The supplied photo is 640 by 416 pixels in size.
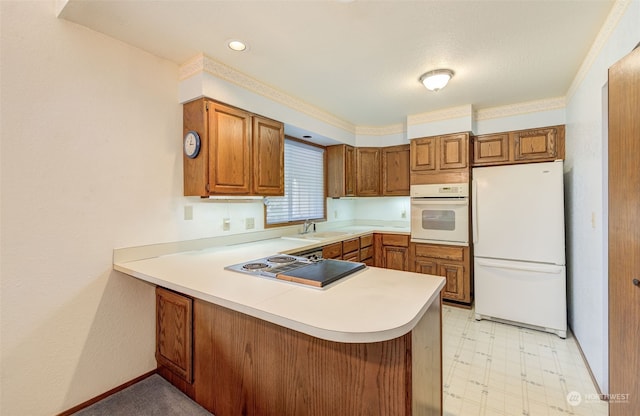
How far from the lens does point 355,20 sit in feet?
5.53

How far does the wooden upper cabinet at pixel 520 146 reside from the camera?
2.97 m

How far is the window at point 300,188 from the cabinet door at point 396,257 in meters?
1.01

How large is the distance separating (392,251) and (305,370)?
8.81 ft

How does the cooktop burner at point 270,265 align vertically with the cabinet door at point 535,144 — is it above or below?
below

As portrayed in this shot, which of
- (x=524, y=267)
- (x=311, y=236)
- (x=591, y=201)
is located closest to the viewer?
(x=591, y=201)

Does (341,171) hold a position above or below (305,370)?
above

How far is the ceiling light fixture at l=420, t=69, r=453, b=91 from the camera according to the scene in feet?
7.65

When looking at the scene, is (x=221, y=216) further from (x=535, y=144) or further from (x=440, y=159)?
(x=535, y=144)

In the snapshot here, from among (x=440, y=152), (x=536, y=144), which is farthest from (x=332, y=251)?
(x=536, y=144)

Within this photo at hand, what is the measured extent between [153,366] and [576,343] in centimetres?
353

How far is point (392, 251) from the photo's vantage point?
3.71 meters

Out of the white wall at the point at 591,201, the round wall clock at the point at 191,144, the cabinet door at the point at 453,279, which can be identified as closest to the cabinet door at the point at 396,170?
the cabinet door at the point at 453,279

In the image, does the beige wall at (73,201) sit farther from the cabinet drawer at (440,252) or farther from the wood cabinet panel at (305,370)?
the cabinet drawer at (440,252)

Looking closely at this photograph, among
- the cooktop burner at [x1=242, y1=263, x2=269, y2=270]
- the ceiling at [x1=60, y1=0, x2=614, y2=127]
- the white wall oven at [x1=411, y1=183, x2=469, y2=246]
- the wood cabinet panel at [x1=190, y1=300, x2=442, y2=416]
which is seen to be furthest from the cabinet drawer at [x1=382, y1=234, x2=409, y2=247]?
the cooktop burner at [x1=242, y1=263, x2=269, y2=270]
